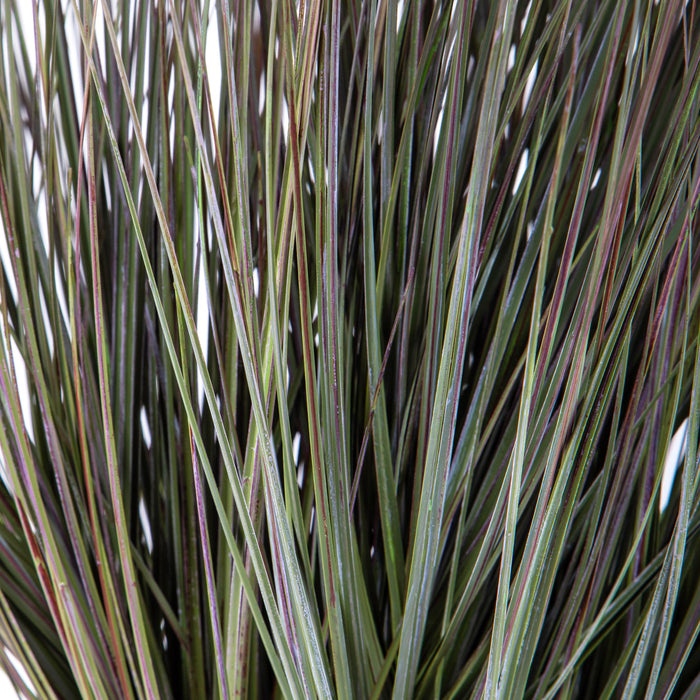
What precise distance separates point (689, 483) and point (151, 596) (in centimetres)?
15

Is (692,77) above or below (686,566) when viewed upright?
above

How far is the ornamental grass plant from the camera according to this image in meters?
0.15

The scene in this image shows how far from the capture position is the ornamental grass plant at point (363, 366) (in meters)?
0.15

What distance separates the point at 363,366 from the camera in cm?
20

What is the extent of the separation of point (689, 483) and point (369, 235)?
93 mm

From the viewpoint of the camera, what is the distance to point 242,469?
170 millimetres

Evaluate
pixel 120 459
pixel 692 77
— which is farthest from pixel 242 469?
pixel 692 77

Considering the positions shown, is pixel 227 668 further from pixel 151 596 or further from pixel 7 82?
pixel 7 82

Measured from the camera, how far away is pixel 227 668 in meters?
0.17

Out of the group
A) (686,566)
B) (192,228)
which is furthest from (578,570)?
(192,228)

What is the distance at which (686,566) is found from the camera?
0.59 feet

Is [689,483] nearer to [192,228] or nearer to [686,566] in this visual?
[686,566]

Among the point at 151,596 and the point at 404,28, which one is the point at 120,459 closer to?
the point at 151,596

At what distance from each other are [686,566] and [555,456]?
0.07 meters
